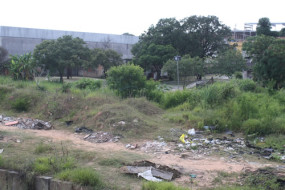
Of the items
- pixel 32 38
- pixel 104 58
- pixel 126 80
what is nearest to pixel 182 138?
pixel 126 80

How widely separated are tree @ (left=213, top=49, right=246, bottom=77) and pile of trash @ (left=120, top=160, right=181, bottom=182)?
73.1 feet

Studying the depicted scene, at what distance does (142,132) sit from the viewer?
845 centimetres

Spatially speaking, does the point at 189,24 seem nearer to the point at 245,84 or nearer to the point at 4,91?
the point at 245,84

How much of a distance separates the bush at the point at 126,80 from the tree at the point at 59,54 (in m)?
16.5

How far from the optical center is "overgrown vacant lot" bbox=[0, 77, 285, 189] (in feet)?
16.8

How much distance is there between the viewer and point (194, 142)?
7664mm

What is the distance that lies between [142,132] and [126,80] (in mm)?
4486

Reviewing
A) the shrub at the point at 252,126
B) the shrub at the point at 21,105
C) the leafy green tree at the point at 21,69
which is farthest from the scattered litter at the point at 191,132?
the leafy green tree at the point at 21,69

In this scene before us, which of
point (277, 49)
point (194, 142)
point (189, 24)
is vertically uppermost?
point (189, 24)

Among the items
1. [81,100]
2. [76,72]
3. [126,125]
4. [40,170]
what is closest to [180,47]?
[76,72]

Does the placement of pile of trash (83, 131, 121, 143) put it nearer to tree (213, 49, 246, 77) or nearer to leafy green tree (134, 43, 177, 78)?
tree (213, 49, 246, 77)

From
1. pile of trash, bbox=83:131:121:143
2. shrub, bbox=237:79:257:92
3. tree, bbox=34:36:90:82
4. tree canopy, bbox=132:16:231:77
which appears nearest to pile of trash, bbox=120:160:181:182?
pile of trash, bbox=83:131:121:143

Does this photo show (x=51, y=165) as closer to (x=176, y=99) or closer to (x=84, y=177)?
(x=84, y=177)

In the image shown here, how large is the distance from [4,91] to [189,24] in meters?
25.9
